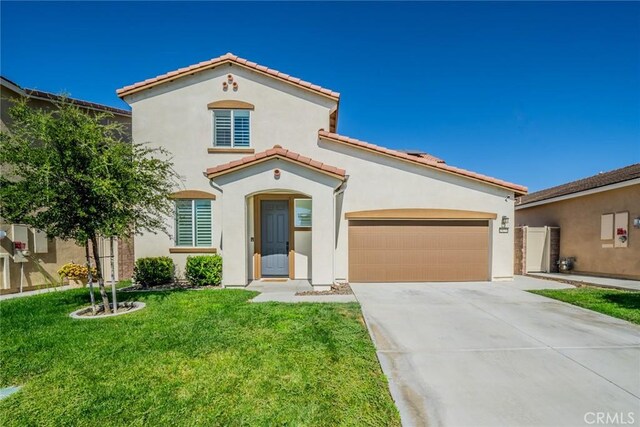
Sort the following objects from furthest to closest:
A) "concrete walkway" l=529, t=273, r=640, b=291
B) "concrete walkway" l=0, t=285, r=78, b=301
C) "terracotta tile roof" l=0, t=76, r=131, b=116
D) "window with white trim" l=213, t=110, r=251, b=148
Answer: "window with white trim" l=213, t=110, r=251, b=148, "concrete walkway" l=529, t=273, r=640, b=291, "terracotta tile roof" l=0, t=76, r=131, b=116, "concrete walkway" l=0, t=285, r=78, b=301

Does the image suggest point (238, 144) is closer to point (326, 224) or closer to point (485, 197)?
point (326, 224)

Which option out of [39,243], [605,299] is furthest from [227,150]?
[605,299]

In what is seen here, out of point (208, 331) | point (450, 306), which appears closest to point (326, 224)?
point (450, 306)

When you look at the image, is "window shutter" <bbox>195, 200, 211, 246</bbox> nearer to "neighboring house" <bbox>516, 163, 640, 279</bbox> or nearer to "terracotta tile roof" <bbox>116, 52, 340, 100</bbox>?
"terracotta tile roof" <bbox>116, 52, 340, 100</bbox>

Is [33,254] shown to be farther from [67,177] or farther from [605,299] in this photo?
[605,299]

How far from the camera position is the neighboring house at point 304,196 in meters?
11.0

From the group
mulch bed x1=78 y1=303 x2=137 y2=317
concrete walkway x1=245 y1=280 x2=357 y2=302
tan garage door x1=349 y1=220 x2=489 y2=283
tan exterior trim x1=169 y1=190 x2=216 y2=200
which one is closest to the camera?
mulch bed x1=78 y1=303 x2=137 y2=317

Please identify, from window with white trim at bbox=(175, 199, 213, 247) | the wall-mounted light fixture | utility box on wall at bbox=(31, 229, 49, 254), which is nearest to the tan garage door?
the wall-mounted light fixture

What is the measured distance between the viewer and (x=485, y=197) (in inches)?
442

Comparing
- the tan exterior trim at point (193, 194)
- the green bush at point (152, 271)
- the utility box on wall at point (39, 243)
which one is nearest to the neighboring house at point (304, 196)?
the tan exterior trim at point (193, 194)

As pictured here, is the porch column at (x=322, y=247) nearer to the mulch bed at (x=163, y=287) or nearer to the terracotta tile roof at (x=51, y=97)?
the mulch bed at (x=163, y=287)

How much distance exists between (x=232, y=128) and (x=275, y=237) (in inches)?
175

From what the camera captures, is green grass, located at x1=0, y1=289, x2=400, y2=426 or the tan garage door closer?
green grass, located at x1=0, y1=289, x2=400, y2=426

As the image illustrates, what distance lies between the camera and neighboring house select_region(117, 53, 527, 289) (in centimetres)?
1102
